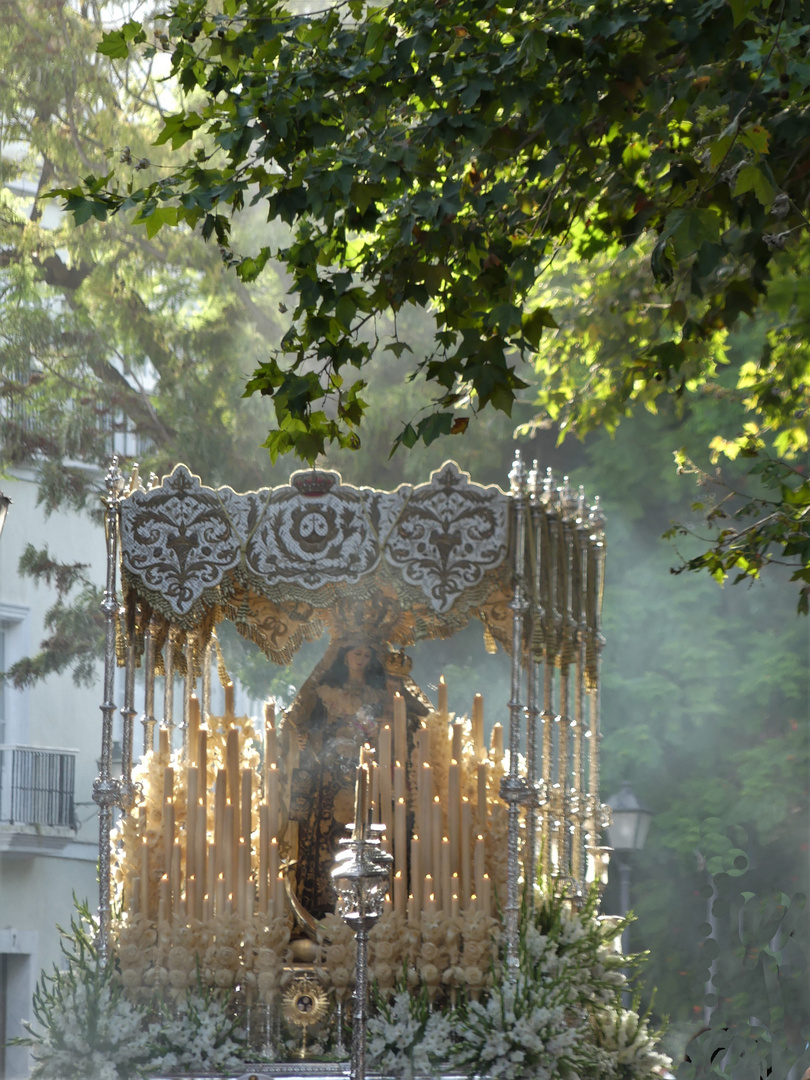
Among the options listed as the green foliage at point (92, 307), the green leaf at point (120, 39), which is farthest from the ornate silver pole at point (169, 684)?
the green foliage at point (92, 307)

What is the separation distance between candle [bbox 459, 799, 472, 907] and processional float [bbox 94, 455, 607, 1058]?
12 millimetres

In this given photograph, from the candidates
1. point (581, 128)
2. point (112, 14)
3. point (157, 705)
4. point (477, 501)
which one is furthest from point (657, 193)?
point (157, 705)

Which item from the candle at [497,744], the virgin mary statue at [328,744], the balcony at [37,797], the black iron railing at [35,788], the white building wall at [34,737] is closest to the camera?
the candle at [497,744]

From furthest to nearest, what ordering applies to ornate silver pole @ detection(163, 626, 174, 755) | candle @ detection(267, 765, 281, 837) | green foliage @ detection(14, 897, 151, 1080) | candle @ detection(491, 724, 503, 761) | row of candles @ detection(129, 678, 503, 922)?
ornate silver pole @ detection(163, 626, 174, 755) < candle @ detection(491, 724, 503, 761) < candle @ detection(267, 765, 281, 837) < row of candles @ detection(129, 678, 503, 922) < green foliage @ detection(14, 897, 151, 1080)

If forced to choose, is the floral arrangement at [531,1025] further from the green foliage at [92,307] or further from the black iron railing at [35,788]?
the black iron railing at [35,788]

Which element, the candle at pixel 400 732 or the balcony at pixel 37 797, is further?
the balcony at pixel 37 797

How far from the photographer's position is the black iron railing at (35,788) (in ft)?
58.4

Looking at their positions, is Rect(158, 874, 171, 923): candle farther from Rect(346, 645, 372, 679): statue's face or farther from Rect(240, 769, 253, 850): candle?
Rect(346, 645, 372, 679): statue's face

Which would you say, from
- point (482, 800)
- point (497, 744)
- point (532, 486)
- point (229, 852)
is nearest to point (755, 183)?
point (532, 486)

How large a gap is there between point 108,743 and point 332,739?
121cm

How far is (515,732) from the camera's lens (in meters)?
8.25

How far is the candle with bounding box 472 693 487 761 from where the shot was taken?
8742 millimetres

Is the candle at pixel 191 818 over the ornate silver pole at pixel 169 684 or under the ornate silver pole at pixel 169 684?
under

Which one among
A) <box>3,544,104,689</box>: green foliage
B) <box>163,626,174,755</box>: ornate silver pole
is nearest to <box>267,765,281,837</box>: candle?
<box>163,626,174,755</box>: ornate silver pole
